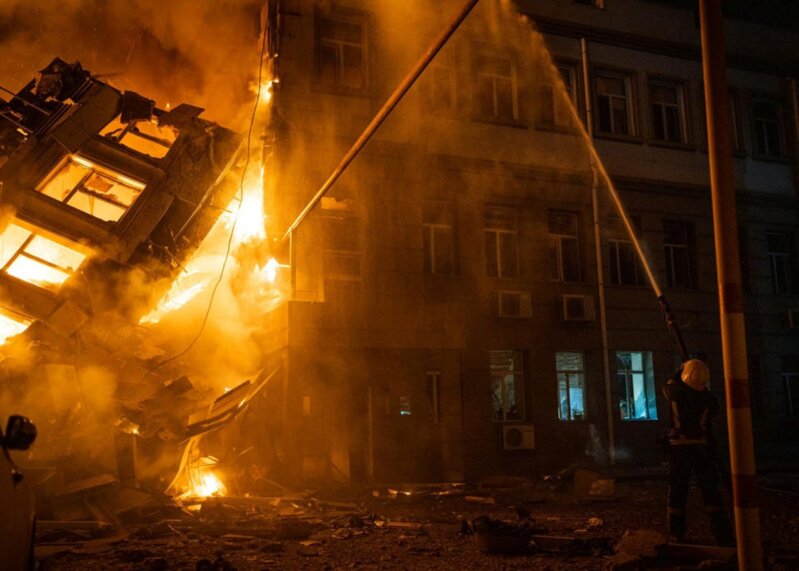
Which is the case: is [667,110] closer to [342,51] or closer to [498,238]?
[498,238]

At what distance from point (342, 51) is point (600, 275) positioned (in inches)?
321

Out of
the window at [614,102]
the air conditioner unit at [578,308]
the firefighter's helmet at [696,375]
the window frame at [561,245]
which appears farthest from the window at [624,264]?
the firefighter's helmet at [696,375]

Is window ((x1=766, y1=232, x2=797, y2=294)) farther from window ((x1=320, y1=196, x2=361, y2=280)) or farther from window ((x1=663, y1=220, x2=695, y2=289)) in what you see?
window ((x1=320, y1=196, x2=361, y2=280))

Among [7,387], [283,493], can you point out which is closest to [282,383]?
[283,493]

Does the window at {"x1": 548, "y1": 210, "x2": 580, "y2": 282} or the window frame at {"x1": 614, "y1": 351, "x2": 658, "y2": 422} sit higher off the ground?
the window at {"x1": 548, "y1": 210, "x2": 580, "y2": 282}

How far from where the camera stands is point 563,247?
16.8 metres

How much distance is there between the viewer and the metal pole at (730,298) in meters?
3.84

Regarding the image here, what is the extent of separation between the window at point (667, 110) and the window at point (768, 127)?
284 centimetres

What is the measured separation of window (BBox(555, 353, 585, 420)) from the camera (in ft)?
52.0

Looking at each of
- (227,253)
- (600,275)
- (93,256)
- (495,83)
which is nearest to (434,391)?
(227,253)

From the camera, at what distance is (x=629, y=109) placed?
18.1 m

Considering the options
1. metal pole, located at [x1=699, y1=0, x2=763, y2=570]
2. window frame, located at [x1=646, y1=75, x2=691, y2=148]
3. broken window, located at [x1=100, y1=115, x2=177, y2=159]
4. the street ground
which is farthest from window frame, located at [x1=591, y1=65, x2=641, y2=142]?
metal pole, located at [x1=699, y1=0, x2=763, y2=570]

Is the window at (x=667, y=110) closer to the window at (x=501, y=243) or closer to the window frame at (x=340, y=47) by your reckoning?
the window at (x=501, y=243)

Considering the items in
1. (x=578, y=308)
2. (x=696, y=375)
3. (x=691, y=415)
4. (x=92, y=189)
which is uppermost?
(x=92, y=189)
